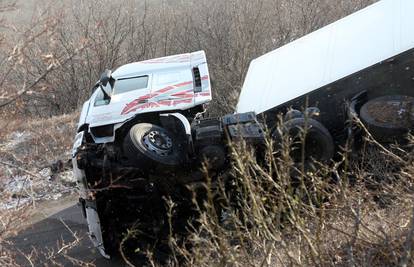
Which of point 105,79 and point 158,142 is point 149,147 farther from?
point 105,79

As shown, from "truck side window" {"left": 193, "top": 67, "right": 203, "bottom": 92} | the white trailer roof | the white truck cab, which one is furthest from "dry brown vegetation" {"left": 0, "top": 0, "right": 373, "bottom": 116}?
"truck side window" {"left": 193, "top": 67, "right": 203, "bottom": 92}

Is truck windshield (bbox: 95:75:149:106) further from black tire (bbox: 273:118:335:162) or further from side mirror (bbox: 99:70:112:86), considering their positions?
black tire (bbox: 273:118:335:162)

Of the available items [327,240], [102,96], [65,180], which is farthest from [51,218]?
[327,240]

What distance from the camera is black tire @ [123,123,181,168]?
18.0 ft

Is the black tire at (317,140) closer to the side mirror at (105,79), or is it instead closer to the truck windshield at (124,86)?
the truck windshield at (124,86)

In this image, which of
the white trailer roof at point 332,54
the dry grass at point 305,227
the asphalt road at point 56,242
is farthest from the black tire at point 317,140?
the asphalt road at point 56,242

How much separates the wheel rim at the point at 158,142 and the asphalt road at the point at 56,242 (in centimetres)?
173

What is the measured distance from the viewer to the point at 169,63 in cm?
692

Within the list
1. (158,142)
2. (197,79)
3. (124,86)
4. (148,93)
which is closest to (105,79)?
(124,86)

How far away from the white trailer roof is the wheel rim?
117 cm

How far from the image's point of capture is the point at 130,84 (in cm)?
659

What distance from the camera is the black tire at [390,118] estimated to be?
203 inches

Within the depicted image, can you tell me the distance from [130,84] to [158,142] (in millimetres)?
1222

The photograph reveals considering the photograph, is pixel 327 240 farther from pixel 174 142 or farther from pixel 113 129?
pixel 113 129
